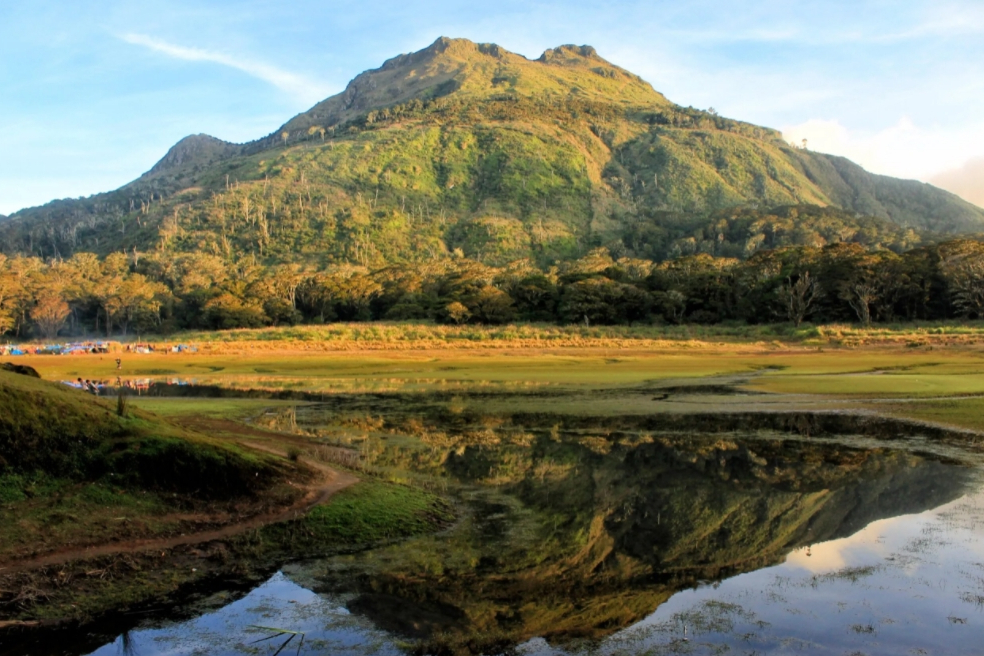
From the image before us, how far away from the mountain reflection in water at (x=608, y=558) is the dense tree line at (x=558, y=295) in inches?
2941

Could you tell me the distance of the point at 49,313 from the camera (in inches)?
4306

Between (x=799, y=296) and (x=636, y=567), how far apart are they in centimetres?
8375

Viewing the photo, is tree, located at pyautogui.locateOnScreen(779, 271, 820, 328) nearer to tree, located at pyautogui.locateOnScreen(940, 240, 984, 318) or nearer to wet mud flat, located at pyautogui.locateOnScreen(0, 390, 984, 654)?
tree, located at pyautogui.locateOnScreen(940, 240, 984, 318)

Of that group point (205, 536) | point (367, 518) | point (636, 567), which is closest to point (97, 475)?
point (205, 536)

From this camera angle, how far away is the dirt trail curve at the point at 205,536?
10.4 metres

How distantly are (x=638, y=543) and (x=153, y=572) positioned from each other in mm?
7869

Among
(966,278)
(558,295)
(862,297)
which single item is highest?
(966,278)

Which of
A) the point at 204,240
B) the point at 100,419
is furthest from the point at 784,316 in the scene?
the point at 204,240

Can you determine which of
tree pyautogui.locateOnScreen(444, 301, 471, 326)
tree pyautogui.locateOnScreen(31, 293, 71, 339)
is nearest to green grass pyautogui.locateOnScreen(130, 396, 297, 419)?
tree pyautogui.locateOnScreen(444, 301, 471, 326)

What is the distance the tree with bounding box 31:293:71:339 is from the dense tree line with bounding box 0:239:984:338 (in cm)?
21

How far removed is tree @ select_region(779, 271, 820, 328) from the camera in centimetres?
8762

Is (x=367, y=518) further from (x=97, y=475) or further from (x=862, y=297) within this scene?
(x=862, y=297)

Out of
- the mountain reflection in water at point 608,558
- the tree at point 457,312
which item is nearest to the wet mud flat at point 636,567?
the mountain reflection in water at point 608,558

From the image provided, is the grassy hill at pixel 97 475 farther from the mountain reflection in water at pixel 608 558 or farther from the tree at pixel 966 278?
the tree at pixel 966 278
